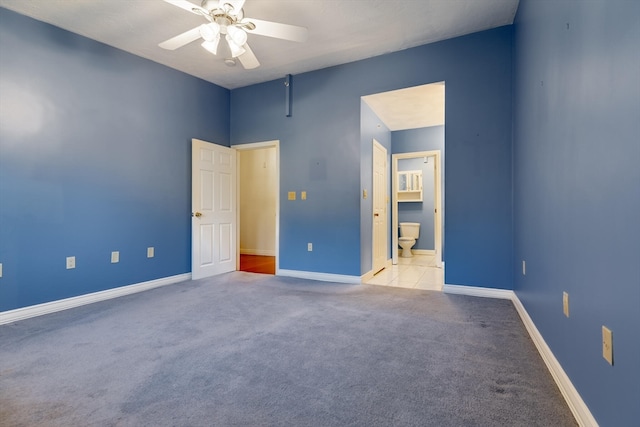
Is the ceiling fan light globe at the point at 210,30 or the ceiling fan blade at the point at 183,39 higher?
the ceiling fan blade at the point at 183,39

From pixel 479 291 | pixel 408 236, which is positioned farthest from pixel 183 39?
pixel 408 236

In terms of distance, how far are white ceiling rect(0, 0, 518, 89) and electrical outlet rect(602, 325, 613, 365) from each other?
2.88 metres

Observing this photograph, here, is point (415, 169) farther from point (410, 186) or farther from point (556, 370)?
point (556, 370)

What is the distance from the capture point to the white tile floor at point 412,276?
13.0 feet

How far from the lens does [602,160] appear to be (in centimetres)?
115

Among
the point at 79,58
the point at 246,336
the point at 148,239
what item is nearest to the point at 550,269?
the point at 246,336

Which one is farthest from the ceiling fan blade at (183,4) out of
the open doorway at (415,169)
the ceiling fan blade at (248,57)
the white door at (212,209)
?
the open doorway at (415,169)

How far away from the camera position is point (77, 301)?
3.06 metres

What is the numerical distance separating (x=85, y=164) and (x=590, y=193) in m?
4.10

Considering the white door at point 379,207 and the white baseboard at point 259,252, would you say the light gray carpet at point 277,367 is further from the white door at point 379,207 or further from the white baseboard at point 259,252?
the white baseboard at point 259,252

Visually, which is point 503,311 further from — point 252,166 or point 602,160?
point 252,166

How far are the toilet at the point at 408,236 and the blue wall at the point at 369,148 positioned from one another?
102 inches

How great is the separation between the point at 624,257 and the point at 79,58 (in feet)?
14.6

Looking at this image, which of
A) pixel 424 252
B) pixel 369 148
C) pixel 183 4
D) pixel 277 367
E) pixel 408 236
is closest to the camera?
pixel 277 367
